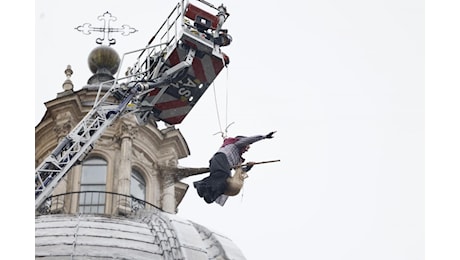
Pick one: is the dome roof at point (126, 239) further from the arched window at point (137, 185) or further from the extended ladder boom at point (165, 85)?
the extended ladder boom at point (165, 85)

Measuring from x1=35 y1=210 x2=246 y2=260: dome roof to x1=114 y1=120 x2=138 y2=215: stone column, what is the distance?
4.75 ft

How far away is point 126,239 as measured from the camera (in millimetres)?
30344

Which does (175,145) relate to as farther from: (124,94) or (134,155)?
(124,94)

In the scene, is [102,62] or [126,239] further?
[102,62]

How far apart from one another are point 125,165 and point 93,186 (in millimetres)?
1214

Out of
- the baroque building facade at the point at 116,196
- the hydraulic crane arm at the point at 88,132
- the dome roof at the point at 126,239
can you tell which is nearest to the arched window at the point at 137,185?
the baroque building facade at the point at 116,196

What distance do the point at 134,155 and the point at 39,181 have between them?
17.5 meters

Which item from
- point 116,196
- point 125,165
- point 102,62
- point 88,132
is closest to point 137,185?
point 125,165

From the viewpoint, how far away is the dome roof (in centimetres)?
2930

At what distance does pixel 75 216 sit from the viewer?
3200cm

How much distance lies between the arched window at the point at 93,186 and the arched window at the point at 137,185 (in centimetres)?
93

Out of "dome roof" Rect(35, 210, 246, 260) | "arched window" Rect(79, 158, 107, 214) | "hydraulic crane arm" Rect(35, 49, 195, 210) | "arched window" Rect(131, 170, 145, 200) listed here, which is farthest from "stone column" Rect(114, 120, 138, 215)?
"hydraulic crane arm" Rect(35, 49, 195, 210)

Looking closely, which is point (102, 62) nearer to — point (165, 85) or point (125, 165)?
point (125, 165)

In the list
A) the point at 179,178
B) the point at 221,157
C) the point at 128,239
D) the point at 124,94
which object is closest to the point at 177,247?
the point at 128,239
